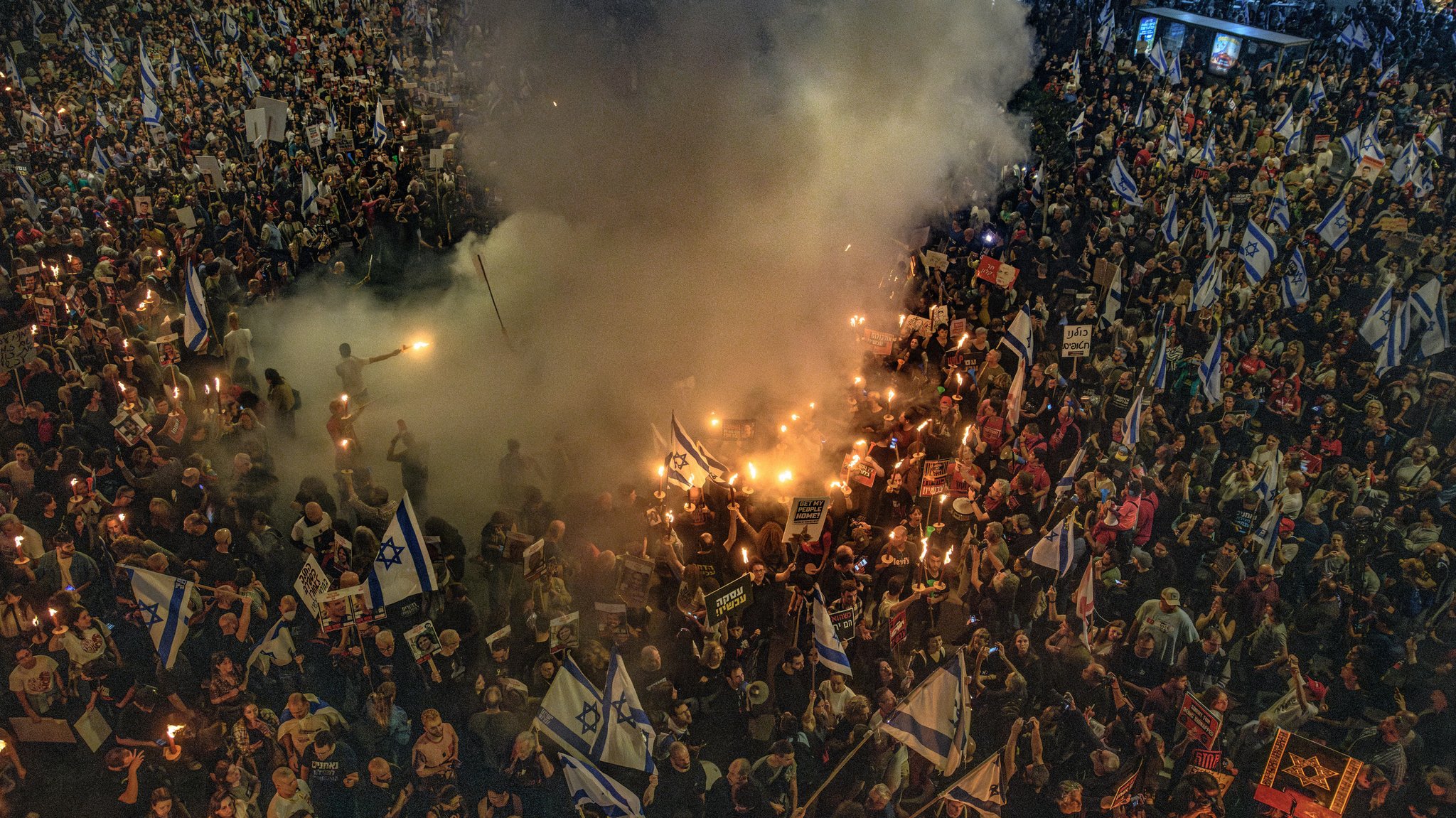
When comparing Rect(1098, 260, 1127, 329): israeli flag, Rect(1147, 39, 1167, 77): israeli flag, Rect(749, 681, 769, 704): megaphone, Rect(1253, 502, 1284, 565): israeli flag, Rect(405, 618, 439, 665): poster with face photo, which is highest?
Rect(1147, 39, 1167, 77): israeli flag

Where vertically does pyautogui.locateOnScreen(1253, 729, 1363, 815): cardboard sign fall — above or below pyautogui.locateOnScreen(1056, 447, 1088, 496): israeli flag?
below

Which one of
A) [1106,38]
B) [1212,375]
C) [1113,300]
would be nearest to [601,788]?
[1212,375]

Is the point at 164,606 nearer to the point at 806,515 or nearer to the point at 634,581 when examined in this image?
the point at 634,581

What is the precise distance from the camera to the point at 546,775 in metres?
6.36

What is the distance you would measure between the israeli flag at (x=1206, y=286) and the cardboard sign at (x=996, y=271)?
92.1 inches

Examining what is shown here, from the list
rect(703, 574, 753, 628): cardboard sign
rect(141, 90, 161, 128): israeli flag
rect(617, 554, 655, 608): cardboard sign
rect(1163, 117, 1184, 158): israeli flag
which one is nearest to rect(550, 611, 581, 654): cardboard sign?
rect(617, 554, 655, 608): cardboard sign

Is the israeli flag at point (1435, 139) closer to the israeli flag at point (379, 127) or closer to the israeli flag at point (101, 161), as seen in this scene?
the israeli flag at point (379, 127)

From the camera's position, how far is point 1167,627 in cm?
711

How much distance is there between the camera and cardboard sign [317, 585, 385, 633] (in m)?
6.84

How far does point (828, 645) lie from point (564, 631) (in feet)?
6.71

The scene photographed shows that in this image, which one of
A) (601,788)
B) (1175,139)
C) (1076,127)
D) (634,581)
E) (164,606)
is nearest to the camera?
(601,788)

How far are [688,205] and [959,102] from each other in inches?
176

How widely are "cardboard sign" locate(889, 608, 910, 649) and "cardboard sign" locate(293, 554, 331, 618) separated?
180 inches

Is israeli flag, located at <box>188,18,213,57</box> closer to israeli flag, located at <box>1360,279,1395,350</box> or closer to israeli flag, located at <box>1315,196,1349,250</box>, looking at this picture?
israeli flag, located at <box>1315,196,1349,250</box>
